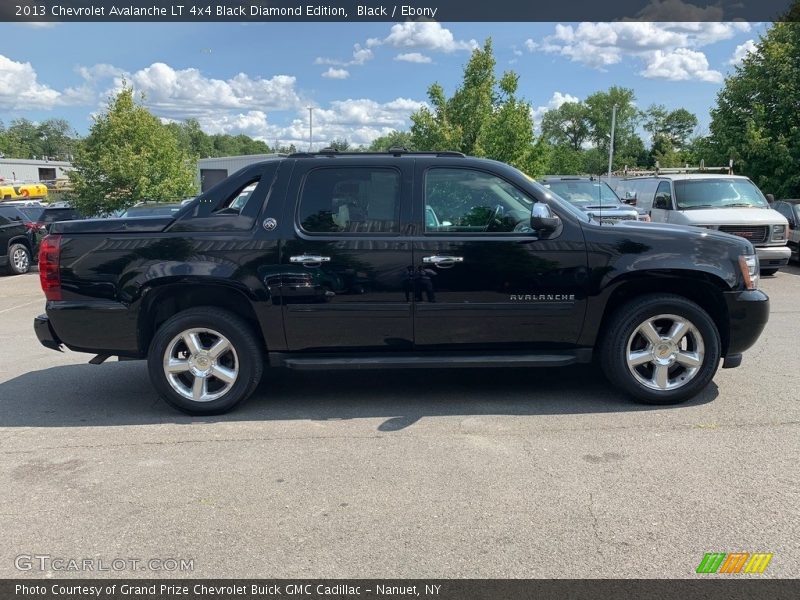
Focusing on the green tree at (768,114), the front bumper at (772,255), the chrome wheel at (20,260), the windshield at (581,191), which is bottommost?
the chrome wheel at (20,260)

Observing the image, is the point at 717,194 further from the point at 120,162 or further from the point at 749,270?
the point at 120,162

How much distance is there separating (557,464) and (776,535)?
1224 mm

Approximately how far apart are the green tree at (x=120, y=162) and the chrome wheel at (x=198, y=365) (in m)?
15.3

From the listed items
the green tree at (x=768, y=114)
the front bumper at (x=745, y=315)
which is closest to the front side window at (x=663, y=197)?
the green tree at (x=768, y=114)

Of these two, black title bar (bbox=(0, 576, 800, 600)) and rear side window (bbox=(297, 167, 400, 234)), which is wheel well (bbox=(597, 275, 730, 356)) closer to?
rear side window (bbox=(297, 167, 400, 234))

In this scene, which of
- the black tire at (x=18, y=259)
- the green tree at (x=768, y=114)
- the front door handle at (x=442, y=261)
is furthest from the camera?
the green tree at (x=768, y=114)

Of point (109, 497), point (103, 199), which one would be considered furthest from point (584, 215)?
point (103, 199)

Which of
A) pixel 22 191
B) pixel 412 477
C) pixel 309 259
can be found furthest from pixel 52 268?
pixel 22 191

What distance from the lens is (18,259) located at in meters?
16.2

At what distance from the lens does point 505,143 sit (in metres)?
16.9

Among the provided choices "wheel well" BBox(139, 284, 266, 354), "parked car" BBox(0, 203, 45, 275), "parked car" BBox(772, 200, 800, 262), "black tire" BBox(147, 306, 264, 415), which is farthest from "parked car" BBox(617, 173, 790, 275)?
"parked car" BBox(0, 203, 45, 275)

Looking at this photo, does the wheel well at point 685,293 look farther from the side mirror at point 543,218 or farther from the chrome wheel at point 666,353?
the side mirror at point 543,218

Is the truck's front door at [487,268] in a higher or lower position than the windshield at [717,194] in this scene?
lower

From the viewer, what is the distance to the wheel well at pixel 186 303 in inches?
204
